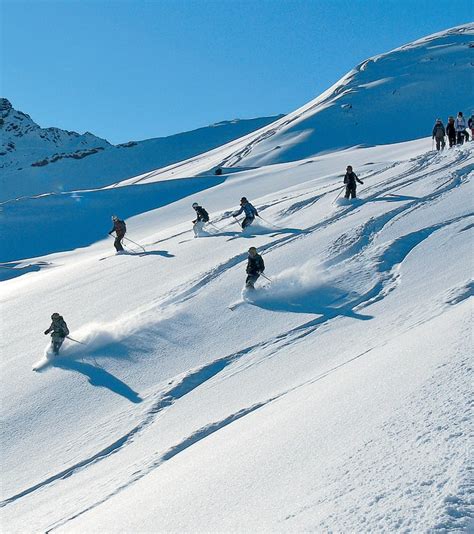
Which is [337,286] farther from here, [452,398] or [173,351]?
[452,398]

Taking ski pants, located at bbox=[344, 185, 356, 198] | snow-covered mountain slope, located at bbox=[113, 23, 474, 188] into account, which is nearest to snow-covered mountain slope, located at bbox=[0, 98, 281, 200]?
snow-covered mountain slope, located at bbox=[113, 23, 474, 188]

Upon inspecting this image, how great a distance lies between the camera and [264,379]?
1087 cm

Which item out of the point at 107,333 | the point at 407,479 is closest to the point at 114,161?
the point at 107,333

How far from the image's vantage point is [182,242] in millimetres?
23000

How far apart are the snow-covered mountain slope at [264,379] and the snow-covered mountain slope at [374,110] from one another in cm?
3538

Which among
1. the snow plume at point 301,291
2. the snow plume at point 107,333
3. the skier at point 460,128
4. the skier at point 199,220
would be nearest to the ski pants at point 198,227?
the skier at point 199,220

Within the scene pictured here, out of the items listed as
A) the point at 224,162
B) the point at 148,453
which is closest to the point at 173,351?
the point at 148,453

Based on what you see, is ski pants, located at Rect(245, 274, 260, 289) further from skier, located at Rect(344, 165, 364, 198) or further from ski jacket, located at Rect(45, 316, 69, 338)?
skier, located at Rect(344, 165, 364, 198)

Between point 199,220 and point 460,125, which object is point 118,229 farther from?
point 460,125

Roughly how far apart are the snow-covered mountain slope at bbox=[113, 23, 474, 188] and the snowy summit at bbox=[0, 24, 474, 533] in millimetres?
30582

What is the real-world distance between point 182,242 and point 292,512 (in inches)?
725

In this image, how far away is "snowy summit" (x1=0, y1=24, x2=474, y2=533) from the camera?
5297mm

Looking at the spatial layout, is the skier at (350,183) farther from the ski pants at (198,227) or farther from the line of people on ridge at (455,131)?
the line of people on ridge at (455,131)

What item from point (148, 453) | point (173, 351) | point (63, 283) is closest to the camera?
point (148, 453)
